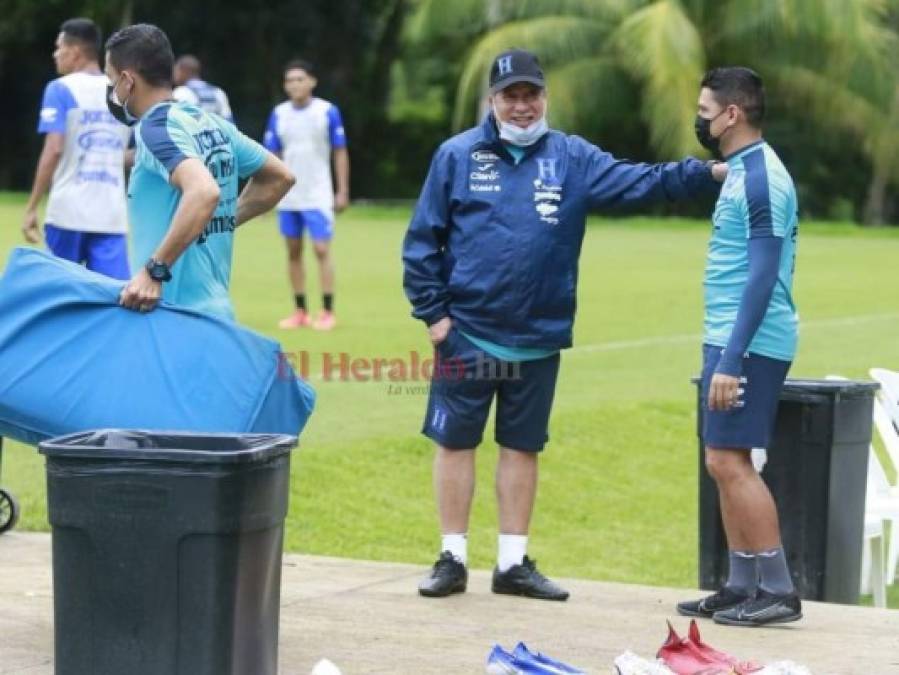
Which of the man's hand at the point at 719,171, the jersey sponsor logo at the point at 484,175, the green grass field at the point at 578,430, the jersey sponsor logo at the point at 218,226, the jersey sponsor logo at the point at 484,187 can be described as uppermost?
the man's hand at the point at 719,171

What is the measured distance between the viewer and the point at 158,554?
6.00m

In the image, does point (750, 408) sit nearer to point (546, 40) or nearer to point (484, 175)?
point (484, 175)

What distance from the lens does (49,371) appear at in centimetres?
695

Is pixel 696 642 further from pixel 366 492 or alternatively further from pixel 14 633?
pixel 366 492

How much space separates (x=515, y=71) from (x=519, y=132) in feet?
0.81

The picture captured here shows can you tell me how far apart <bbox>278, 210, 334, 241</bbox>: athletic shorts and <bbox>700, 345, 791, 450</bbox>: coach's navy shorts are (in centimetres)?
960

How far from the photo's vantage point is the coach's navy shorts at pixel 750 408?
25.6 ft

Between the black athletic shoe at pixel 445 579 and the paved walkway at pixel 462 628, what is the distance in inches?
2.1

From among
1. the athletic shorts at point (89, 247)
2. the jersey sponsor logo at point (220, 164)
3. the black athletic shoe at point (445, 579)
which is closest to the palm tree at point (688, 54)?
the athletic shorts at point (89, 247)

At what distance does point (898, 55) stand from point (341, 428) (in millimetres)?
30808

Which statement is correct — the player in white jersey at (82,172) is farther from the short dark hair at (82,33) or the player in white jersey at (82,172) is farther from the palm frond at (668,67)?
the palm frond at (668,67)

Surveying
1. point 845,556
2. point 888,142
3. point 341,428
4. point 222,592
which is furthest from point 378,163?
point 222,592

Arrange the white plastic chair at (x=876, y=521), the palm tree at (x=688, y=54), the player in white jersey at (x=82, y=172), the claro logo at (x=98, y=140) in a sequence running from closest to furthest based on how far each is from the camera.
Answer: the white plastic chair at (x=876, y=521), the player in white jersey at (x=82, y=172), the claro logo at (x=98, y=140), the palm tree at (x=688, y=54)

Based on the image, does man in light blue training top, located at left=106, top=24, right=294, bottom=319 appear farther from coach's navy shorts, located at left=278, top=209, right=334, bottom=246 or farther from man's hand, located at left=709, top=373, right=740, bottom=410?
coach's navy shorts, located at left=278, top=209, right=334, bottom=246
